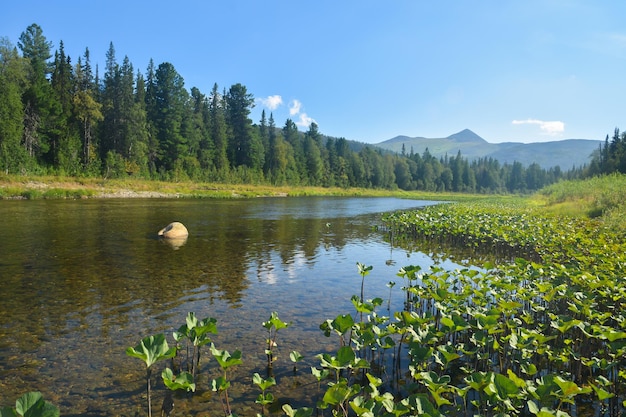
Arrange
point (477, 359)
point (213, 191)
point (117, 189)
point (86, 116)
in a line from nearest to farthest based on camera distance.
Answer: point (477, 359) < point (117, 189) < point (86, 116) < point (213, 191)

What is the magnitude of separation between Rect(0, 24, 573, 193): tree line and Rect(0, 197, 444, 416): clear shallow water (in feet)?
132

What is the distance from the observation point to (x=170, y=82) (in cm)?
7594

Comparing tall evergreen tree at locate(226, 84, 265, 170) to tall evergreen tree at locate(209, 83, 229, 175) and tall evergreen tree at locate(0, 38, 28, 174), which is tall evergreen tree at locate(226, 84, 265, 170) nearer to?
tall evergreen tree at locate(209, 83, 229, 175)

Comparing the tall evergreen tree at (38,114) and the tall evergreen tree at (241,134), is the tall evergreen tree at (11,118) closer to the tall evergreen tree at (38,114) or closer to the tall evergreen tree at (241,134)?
the tall evergreen tree at (38,114)

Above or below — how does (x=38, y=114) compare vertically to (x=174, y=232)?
above

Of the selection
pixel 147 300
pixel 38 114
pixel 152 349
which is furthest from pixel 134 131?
pixel 152 349

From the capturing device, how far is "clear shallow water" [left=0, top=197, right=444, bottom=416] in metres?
5.57

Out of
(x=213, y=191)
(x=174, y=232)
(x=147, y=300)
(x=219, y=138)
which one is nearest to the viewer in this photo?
(x=147, y=300)

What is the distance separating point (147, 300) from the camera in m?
9.46

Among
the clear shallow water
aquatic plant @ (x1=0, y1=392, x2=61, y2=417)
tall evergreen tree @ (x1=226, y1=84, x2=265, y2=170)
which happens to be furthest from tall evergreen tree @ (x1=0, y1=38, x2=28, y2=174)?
aquatic plant @ (x1=0, y1=392, x2=61, y2=417)

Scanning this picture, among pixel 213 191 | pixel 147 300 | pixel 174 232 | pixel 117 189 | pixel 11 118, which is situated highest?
pixel 11 118

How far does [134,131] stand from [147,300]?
63268 mm

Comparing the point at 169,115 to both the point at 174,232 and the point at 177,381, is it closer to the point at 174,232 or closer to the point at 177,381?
the point at 174,232

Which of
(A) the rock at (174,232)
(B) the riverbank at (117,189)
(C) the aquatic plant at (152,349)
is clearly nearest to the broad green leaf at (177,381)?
(C) the aquatic plant at (152,349)
